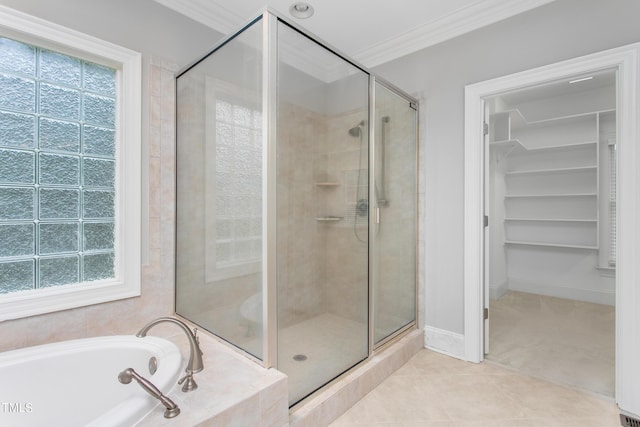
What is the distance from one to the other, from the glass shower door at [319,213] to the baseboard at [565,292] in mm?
3377

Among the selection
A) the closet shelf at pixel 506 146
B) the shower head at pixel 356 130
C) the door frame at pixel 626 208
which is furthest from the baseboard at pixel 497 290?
the shower head at pixel 356 130

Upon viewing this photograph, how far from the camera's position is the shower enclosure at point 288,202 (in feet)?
5.06

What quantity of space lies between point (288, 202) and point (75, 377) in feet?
4.21

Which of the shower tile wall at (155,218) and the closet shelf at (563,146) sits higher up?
the closet shelf at (563,146)

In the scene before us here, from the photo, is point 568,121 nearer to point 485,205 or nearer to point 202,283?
point 485,205

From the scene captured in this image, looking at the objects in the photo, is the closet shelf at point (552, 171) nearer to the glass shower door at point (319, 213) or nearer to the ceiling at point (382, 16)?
the ceiling at point (382, 16)

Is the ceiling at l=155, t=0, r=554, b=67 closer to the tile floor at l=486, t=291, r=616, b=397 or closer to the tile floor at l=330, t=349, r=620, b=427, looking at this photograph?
the tile floor at l=330, t=349, r=620, b=427

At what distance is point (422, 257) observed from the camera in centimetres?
266

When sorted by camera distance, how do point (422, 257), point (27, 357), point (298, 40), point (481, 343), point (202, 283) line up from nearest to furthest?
point (27, 357) → point (298, 40) → point (202, 283) → point (481, 343) → point (422, 257)

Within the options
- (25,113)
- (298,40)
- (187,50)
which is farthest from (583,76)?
(25,113)

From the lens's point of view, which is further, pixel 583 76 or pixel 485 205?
pixel 485 205

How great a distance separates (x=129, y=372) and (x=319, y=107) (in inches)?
59.3

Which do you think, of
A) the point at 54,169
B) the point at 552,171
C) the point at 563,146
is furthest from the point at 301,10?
the point at 552,171

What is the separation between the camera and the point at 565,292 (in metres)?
4.10
